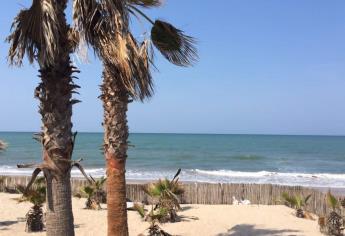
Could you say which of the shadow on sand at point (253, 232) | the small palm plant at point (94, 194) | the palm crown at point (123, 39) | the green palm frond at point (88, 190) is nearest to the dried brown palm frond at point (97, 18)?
the palm crown at point (123, 39)

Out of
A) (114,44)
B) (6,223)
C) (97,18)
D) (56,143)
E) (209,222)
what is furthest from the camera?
(209,222)

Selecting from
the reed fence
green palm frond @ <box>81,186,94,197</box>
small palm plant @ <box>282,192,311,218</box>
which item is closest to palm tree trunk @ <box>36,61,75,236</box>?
green palm frond @ <box>81,186,94,197</box>

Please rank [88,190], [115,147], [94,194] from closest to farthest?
1. [115,147]
2. [88,190]
3. [94,194]

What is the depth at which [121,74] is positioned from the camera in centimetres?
741

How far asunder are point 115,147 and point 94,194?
8.06 meters

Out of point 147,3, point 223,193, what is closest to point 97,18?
point 147,3

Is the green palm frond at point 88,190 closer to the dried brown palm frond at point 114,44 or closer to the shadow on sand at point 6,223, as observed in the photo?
the shadow on sand at point 6,223

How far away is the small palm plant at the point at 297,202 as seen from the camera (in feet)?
48.3

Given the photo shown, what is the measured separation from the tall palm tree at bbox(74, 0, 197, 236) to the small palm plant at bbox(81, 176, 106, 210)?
7.29 metres

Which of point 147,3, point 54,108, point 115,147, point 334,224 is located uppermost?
point 147,3

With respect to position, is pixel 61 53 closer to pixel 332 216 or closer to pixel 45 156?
pixel 45 156

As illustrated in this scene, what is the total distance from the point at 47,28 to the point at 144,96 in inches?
91.7

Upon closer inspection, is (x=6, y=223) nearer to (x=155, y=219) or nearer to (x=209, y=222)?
(x=155, y=219)

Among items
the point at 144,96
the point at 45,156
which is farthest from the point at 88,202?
the point at 45,156
